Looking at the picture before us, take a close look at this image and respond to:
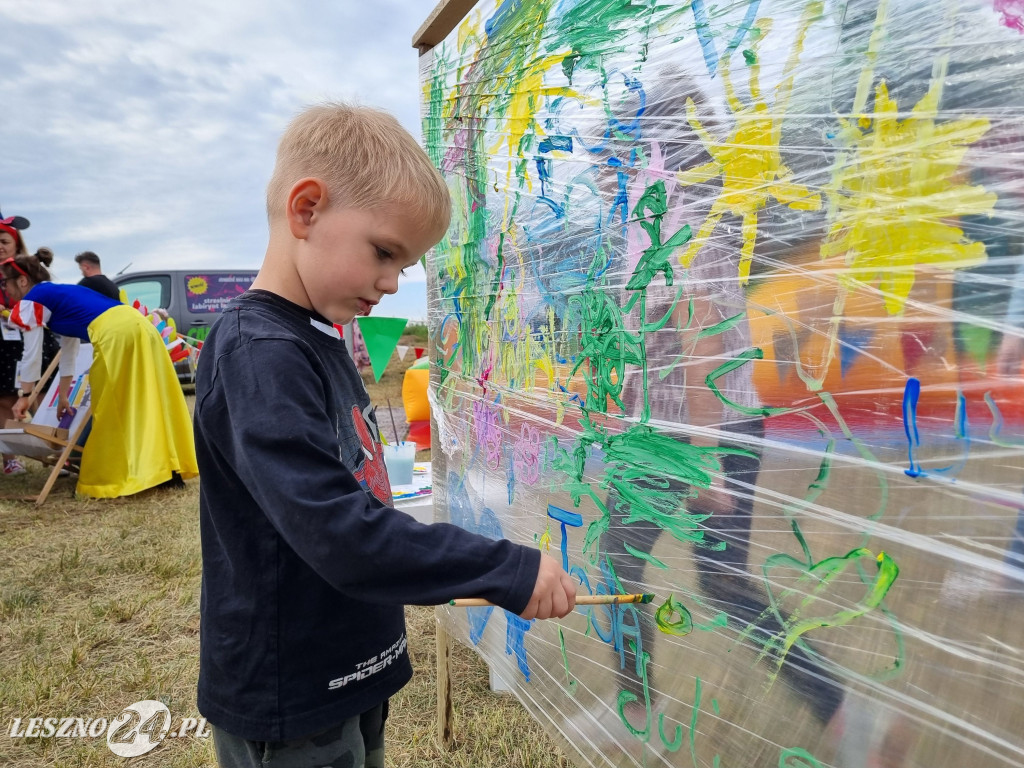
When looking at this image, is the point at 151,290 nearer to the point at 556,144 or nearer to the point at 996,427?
the point at 556,144

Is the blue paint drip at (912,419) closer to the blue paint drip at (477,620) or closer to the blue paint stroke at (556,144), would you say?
the blue paint stroke at (556,144)

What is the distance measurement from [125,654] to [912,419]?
2.45 metres

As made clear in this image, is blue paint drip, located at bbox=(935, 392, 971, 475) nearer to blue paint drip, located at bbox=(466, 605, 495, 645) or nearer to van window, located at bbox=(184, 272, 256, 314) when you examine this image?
blue paint drip, located at bbox=(466, 605, 495, 645)

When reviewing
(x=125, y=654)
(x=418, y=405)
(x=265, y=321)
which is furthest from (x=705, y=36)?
(x=418, y=405)

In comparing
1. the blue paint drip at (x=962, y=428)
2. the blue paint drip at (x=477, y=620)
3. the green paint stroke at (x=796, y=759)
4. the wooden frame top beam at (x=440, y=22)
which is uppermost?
the wooden frame top beam at (x=440, y=22)

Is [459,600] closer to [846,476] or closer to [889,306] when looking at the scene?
[846,476]

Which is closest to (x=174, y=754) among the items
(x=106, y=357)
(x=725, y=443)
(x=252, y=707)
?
(x=252, y=707)

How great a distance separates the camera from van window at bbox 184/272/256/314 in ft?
28.2

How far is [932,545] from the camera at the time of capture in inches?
24.6

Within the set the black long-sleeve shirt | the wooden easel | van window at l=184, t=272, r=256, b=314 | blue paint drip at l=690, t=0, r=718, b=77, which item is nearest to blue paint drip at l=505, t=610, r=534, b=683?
the black long-sleeve shirt

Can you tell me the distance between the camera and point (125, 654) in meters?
2.26

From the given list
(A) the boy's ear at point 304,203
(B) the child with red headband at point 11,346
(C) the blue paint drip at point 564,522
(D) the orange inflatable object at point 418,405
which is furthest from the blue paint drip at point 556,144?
(B) the child with red headband at point 11,346

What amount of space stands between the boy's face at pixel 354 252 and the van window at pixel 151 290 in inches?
337

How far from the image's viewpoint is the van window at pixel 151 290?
851 cm
